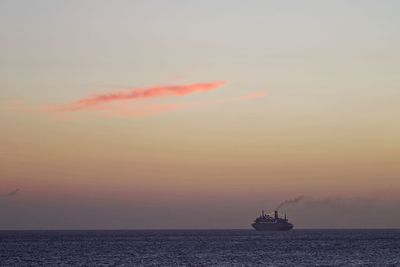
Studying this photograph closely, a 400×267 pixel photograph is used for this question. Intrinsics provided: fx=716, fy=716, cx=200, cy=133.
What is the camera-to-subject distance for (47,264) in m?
117

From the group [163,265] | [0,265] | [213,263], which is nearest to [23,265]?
[0,265]

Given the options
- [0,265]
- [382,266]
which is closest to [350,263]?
[382,266]

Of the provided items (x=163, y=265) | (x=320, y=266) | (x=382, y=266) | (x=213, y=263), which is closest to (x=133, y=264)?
(x=163, y=265)

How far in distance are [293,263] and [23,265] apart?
44.3 m

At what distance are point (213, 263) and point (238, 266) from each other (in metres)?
8.22

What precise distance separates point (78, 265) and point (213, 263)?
72.9ft

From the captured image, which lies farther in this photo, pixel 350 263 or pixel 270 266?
pixel 350 263

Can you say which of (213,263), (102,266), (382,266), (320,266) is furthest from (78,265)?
(382,266)

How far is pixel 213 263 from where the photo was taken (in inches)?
4702

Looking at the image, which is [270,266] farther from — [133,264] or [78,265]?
[78,265]

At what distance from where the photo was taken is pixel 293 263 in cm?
11950

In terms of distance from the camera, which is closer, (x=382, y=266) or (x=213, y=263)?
(x=382, y=266)

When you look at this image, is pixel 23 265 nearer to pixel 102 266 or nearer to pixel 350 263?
pixel 102 266

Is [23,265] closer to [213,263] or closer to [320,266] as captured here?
[213,263]
